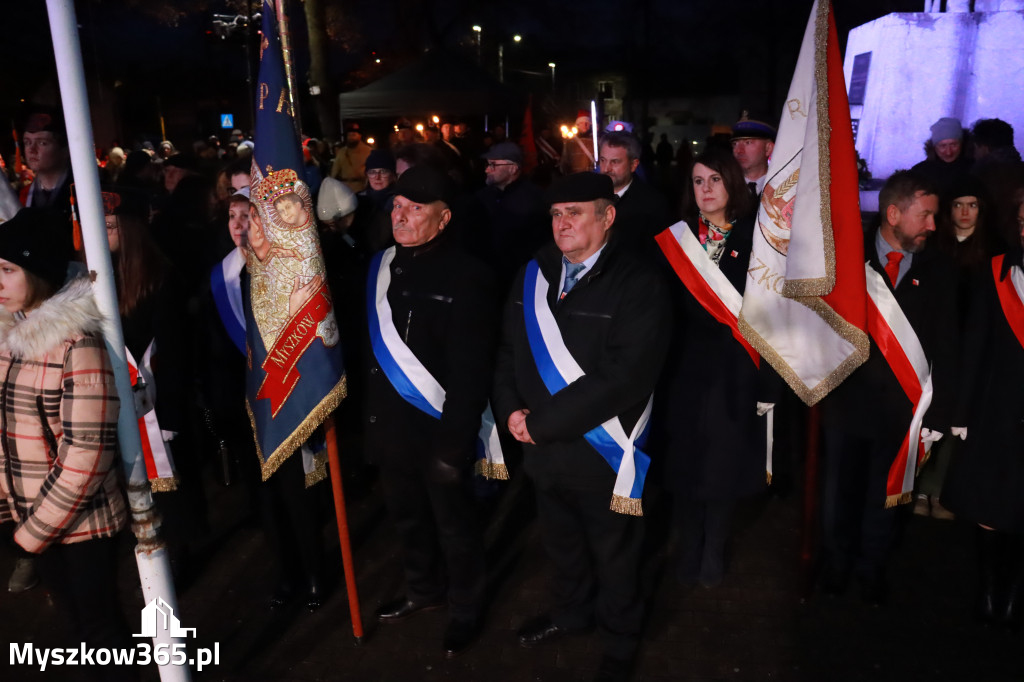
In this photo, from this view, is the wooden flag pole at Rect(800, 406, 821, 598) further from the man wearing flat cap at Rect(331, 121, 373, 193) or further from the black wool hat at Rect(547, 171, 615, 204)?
the man wearing flat cap at Rect(331, 121, 373, 193)

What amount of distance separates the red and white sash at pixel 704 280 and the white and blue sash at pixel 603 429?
28.8 inches

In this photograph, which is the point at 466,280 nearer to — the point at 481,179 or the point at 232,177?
the point at 232,177

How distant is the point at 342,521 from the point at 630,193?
2968 millimetres

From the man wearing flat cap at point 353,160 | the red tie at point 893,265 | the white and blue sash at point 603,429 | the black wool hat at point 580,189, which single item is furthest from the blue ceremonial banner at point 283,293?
the man wearing flat cap at point 353,160

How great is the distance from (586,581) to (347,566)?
3.53 ft

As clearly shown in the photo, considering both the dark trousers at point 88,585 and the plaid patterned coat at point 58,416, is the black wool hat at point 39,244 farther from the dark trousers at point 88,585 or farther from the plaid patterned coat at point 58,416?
the dark trousers at point 88,585

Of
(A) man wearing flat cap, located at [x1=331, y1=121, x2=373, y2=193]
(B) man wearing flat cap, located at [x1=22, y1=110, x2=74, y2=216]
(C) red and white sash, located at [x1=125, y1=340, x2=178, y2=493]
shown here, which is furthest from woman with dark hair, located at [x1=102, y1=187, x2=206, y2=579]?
(A) man wearing flat cap, located at [x1=331, y1=121, x2=373, y2=193]

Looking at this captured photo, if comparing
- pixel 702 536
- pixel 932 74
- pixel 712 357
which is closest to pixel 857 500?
pixel 702 536

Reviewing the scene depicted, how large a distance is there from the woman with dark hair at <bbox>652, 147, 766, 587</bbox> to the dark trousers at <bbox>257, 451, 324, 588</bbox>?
1.78m

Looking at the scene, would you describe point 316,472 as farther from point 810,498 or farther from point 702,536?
point 810,498

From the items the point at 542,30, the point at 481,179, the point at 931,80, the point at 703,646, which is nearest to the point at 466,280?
the point at 703,646

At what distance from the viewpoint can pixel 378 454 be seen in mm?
3625

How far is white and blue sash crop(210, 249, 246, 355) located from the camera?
3977 mm

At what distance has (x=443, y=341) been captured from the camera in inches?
136
